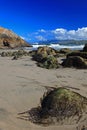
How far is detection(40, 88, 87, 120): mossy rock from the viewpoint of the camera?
401 cm

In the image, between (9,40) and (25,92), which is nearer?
(25,92)

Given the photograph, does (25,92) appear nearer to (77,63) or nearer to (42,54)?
(77,63)

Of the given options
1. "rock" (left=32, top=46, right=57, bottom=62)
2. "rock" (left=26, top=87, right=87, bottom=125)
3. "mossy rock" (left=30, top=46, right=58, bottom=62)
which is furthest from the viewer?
"mossy rock" (left=30, top=46, right=58, bottom=62)

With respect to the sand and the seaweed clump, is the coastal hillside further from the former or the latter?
the seaweed clump

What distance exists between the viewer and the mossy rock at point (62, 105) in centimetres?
Answer: 401

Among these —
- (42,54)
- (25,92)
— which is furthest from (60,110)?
(42,54)

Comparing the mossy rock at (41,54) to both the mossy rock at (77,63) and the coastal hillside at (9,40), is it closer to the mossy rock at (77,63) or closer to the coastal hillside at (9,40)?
the mossy rock at (77,63)

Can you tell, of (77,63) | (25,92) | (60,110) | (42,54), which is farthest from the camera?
(42,54)

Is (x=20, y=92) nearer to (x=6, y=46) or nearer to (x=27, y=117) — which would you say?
(x=27, y=117)

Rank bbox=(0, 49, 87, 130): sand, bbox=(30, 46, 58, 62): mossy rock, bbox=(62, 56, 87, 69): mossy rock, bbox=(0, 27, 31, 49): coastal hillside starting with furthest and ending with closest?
1. bbox=(0, 27, 31, 49): coastal hillside
2. bbox=(30, 46, 58, 62): mossy rock
3. bbox=(62, 56, 87, 69): mossy rock
4. bbox=(0, 49, 87, 130): sand

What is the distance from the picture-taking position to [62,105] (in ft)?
13.3

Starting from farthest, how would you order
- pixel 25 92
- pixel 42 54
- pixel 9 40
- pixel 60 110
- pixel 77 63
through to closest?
pixel 9 40, pixel 42 54, pixel 77 63, pixel 25 92, pixel 60 110

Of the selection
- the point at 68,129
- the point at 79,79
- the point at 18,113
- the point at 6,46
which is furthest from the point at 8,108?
the point at 6,46

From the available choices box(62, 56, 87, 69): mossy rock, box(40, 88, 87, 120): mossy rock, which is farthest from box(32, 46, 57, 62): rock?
box(40, 88, 87, 120): mossy rock
